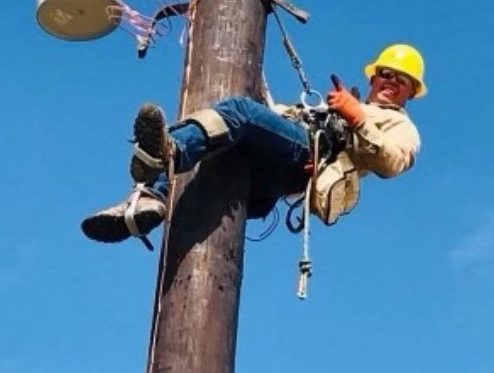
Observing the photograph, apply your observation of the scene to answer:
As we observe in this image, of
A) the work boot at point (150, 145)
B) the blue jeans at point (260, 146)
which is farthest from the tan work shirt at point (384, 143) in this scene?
the work boot at point (150, 145)

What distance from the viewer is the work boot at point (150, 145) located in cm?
387

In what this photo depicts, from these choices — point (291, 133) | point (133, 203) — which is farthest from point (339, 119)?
point (133, 203)

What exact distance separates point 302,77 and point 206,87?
0.72 m

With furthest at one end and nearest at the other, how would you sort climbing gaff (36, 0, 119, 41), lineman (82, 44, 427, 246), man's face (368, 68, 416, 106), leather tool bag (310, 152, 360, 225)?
man's face (368, 68, 416, 106) < climbing gaff (36, 0, 119, 41) < leather tool bag (310, 152, 360, 225) < lineman (82, 44, 427, 246)

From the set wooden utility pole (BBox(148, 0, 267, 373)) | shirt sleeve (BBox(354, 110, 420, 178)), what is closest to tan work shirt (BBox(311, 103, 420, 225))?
shirt sleeve (BBox(354, 110, 420, 178))

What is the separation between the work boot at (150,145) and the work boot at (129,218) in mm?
136

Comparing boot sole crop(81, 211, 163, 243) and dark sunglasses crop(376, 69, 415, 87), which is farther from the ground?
dark sunglasses crop(376, 69, 415, 87)

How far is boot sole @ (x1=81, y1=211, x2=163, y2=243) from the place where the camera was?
4.15m

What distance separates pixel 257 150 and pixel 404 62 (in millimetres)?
1524

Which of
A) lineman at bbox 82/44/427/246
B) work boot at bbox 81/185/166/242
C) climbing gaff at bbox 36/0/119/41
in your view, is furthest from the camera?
climbing gaff at bbox 36/0/119/41

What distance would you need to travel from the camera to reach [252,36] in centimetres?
445

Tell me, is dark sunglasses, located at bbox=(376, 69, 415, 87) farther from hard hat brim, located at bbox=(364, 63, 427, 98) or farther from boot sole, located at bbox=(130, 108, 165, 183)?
boot sole, located at bbox=(130, 108, 165, 183)

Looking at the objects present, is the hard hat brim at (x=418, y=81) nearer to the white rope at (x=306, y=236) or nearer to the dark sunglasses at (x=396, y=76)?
the dark sunglasses at (x=396, y=76)

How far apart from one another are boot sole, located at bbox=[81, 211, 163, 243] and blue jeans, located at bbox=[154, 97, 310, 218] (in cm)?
18
